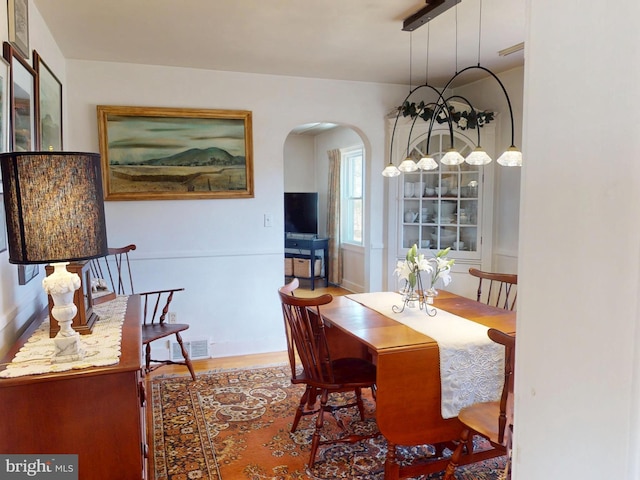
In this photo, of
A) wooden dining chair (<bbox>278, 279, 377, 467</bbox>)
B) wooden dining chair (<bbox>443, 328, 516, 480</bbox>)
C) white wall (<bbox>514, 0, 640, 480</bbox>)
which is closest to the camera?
white wall (<bbox>514, 0, 640, 480</bbox>)

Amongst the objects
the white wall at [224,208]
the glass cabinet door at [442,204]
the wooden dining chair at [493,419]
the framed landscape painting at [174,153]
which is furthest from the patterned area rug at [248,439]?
the glass cabinet door at [442,204]

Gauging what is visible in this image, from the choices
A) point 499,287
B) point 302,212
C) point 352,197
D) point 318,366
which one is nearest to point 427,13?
point 318,366

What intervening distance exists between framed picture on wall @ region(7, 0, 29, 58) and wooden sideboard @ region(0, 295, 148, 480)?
1.36 meters

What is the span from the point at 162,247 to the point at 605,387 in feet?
12.5

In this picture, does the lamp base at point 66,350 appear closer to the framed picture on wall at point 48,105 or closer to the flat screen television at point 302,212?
the framed picture on wall at point 48,105

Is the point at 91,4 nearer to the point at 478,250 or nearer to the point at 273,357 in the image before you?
the point at 273,357

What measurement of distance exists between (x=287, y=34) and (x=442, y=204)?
2.13 metres

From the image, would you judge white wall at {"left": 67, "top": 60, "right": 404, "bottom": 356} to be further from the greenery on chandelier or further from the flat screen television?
the flat screen television

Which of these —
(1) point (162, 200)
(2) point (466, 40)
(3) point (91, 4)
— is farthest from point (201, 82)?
(2) point (466, 40)

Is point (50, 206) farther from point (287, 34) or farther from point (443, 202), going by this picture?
point (443, 202)

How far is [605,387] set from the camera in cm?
38

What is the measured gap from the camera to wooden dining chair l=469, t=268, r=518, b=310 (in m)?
2.90

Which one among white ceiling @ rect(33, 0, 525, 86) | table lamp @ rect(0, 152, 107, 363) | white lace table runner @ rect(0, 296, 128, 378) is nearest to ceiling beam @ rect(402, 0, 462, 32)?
white ceiling @ rect(33, 0, 525, 86)

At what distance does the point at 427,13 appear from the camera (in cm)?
259
